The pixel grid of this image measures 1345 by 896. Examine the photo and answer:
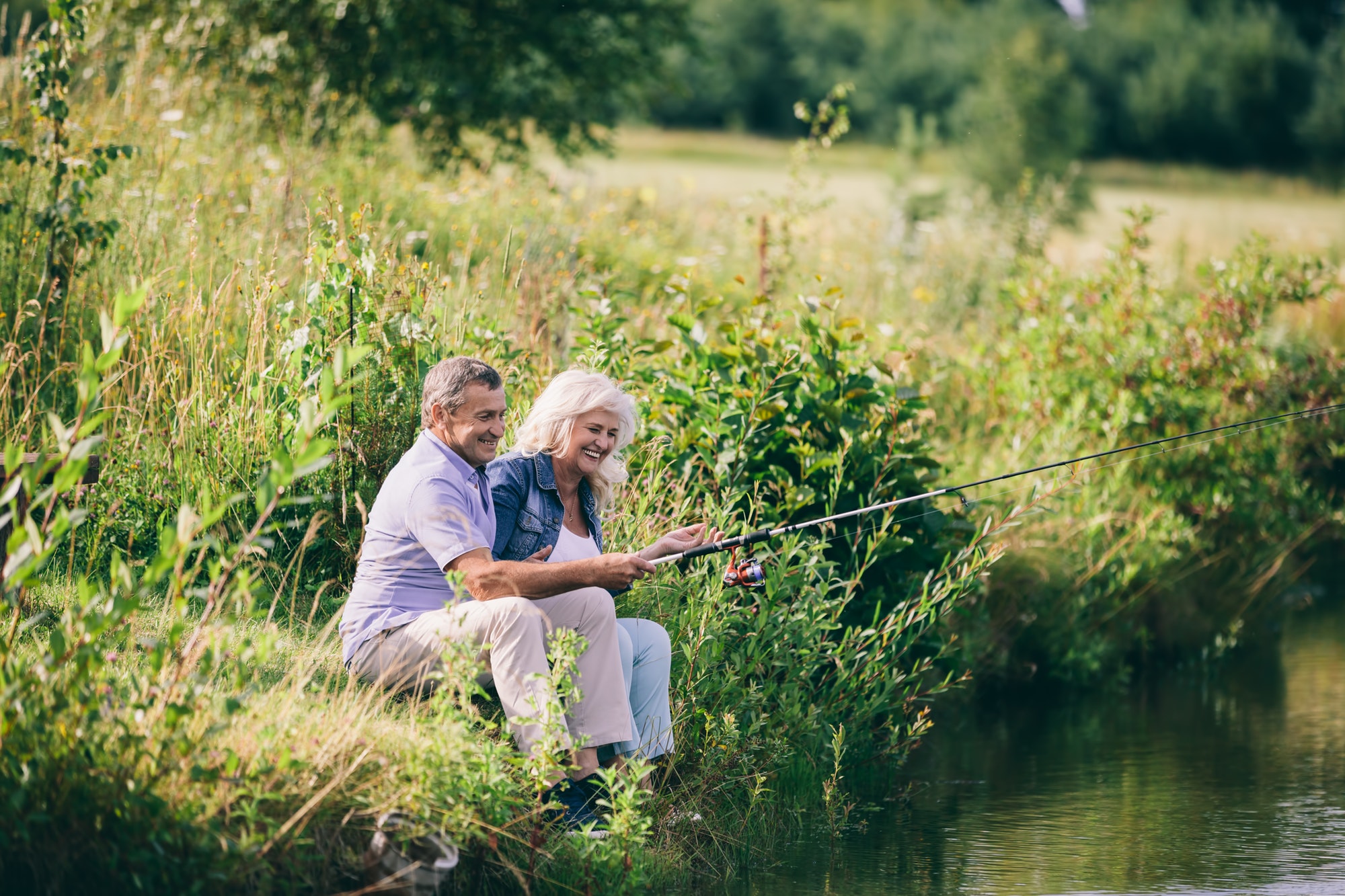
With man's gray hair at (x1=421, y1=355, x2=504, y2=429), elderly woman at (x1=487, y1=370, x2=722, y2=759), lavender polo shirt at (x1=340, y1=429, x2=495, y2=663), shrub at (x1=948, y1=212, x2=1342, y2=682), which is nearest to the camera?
lavender polo shirt at (x1=340, y1=429, x2=495, y2=663)

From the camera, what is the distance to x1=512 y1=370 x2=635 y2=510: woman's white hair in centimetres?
464

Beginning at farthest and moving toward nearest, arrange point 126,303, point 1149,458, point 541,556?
point 1149,458 < point 541,556 < point 126,303

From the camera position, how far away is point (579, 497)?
4793mm

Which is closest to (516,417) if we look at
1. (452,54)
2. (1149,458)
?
(1149,458)

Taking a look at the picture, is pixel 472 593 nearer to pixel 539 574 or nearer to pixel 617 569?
pixel 539 574

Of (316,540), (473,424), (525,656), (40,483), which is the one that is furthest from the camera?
(316,540)

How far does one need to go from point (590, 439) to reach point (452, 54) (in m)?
7.87

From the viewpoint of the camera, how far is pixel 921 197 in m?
16.2

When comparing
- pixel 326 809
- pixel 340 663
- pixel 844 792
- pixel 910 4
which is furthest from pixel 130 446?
pixel 910 4

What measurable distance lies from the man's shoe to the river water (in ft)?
2.16

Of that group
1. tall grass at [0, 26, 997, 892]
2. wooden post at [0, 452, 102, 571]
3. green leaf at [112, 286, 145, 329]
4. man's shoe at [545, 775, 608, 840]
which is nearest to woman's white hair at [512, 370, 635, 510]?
tall grass at [0, 26, 997, 892]

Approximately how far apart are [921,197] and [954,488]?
1199 cm

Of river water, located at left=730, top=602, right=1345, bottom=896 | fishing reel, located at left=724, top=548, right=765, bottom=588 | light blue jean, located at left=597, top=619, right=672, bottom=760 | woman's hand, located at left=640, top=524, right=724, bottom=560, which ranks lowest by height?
river water, located at left=730, top=602, right=1345, bottom=896

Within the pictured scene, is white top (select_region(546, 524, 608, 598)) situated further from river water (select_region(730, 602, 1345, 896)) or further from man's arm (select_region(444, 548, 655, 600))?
river water (select_region(730, 602, 1345, 896))
